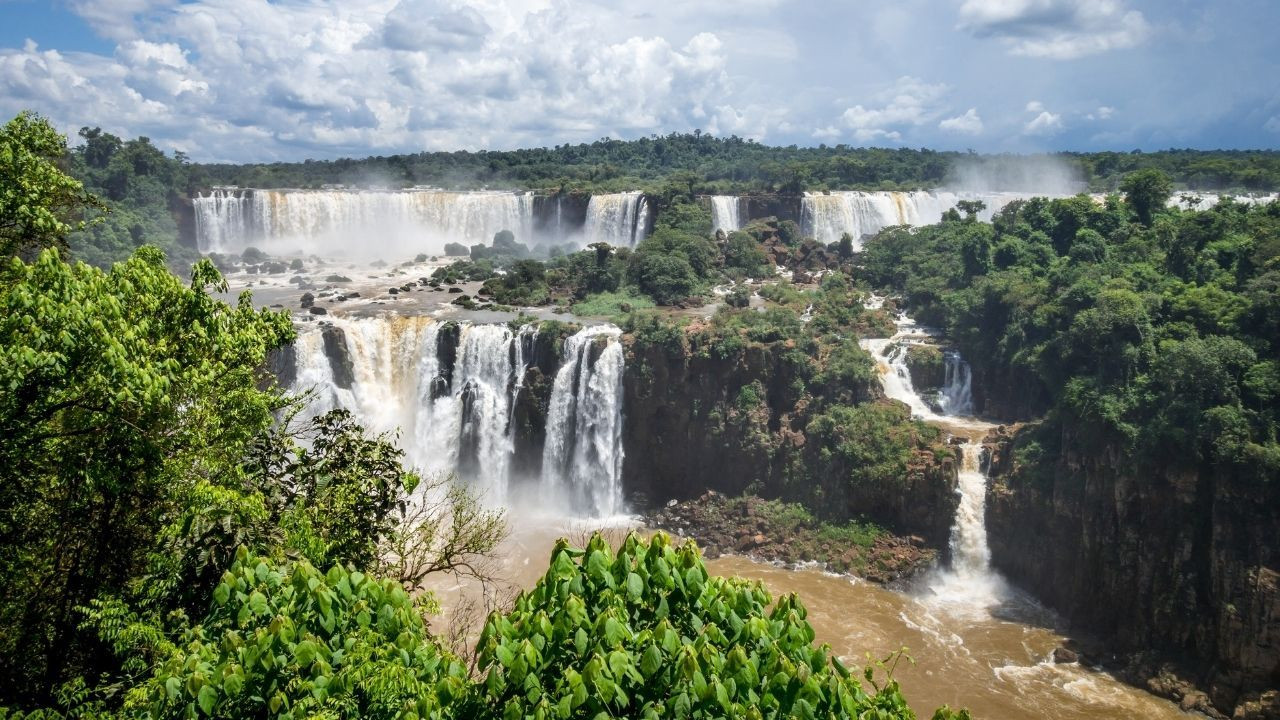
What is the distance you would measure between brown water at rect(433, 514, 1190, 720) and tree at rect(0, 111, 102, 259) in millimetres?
11996

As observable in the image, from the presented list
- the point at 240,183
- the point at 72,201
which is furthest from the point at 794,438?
the point at 240,183

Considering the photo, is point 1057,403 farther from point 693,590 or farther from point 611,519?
point 693,590

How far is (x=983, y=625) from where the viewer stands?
2175 cm

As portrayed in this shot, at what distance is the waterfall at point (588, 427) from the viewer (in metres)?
29.1

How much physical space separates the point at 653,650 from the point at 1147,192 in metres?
38.7

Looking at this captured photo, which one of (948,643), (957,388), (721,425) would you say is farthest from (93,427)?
(957,388)

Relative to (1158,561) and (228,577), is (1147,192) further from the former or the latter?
(228,577)

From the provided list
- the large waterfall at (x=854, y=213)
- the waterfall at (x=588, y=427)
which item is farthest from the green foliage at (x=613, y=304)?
the large waterfall at (x=854, y=213)

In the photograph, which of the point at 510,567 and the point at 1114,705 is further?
the point at 510,567

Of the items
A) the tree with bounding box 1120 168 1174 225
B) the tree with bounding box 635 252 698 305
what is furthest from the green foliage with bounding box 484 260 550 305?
the tree with bounding box 1120 168 1174 225

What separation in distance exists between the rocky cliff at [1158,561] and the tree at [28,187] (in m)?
22.5

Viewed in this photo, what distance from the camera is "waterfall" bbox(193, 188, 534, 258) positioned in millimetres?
51875

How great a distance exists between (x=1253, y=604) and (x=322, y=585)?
67.6 feet

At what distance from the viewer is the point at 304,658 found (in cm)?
520
